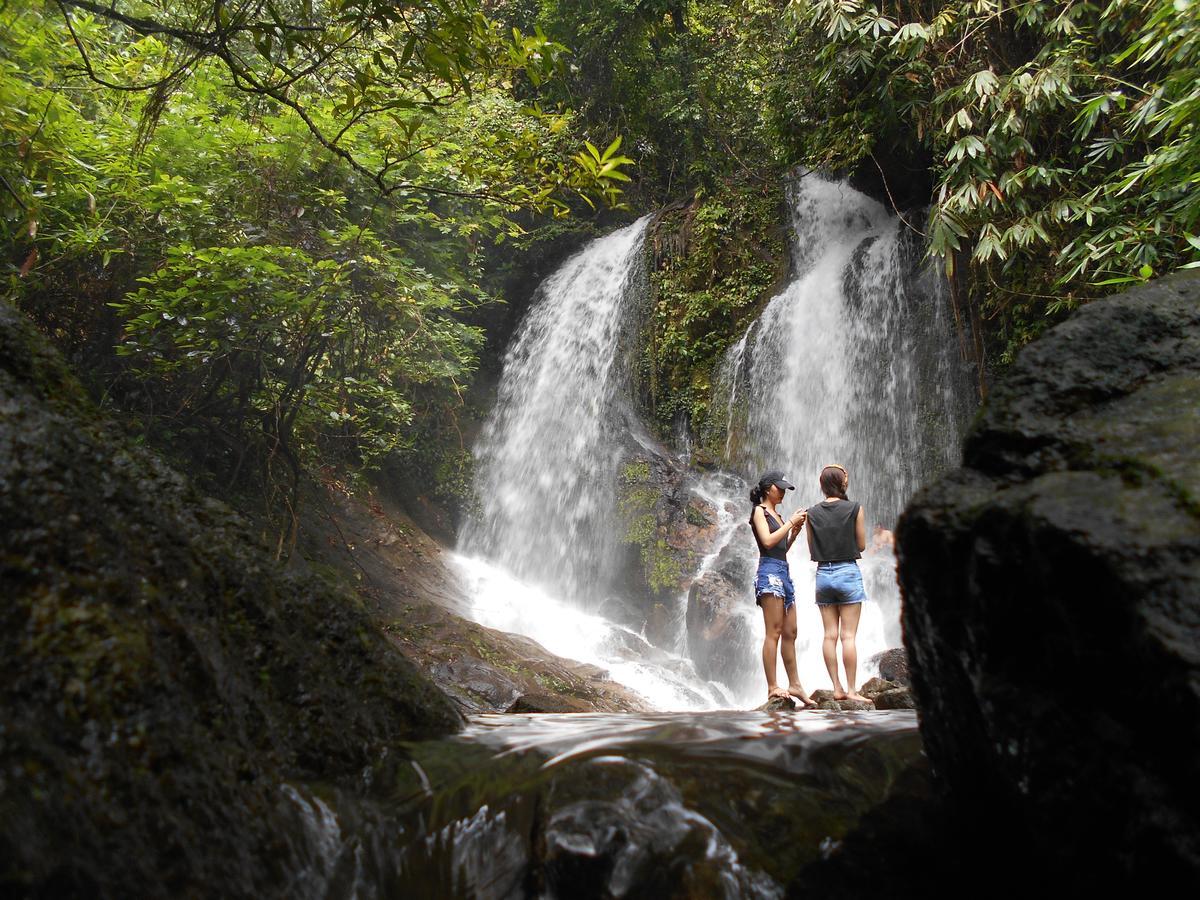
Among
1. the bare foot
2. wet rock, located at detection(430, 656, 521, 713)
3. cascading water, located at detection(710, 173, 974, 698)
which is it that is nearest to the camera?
the bare foot

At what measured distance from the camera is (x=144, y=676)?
5.31ft

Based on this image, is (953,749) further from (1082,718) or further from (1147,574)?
(1147,574)

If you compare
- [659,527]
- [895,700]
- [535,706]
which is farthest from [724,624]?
[535,706]

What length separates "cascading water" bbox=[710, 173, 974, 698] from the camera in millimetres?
9383

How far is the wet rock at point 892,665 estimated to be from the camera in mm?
6633

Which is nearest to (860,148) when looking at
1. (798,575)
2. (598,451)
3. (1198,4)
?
(1198,4)

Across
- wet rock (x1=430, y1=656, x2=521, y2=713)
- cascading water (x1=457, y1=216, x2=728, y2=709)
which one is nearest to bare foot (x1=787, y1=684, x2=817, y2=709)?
wet rock (x1=430, y1=656, x2=521, y2=713)

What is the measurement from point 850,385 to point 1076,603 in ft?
31.5

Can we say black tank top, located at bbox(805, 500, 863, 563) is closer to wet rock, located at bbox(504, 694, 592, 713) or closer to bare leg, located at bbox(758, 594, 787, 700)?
bare leg, located at bbox(758, 594, 787, 700)

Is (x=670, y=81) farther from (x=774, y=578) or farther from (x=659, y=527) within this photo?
(x=774, y=578)

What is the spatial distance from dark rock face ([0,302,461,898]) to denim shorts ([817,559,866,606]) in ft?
11.6

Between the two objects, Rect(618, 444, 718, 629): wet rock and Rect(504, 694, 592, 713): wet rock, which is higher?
Rect(618, 444, 718, 629): wet rock

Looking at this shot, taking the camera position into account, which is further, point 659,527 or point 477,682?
point 659,527

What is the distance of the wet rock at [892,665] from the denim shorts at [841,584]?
1677 millimetres
